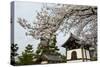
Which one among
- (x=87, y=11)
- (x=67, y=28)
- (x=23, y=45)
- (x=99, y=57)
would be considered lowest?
(x=99, y=57)

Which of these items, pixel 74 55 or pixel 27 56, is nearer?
pixel 27 56

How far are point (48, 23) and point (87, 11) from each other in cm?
40

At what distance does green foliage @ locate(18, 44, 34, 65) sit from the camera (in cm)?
165

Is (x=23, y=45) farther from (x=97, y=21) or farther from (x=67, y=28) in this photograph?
(x=97, y=21)

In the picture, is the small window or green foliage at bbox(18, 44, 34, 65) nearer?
green foliage at bbox(18, 44, 34, 65)

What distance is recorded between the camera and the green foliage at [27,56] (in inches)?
65.0

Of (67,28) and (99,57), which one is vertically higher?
(67,28)

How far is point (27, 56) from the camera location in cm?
167

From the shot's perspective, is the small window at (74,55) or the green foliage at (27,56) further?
the small window at (74,55)

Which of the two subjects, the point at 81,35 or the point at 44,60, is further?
the point at 81,35
